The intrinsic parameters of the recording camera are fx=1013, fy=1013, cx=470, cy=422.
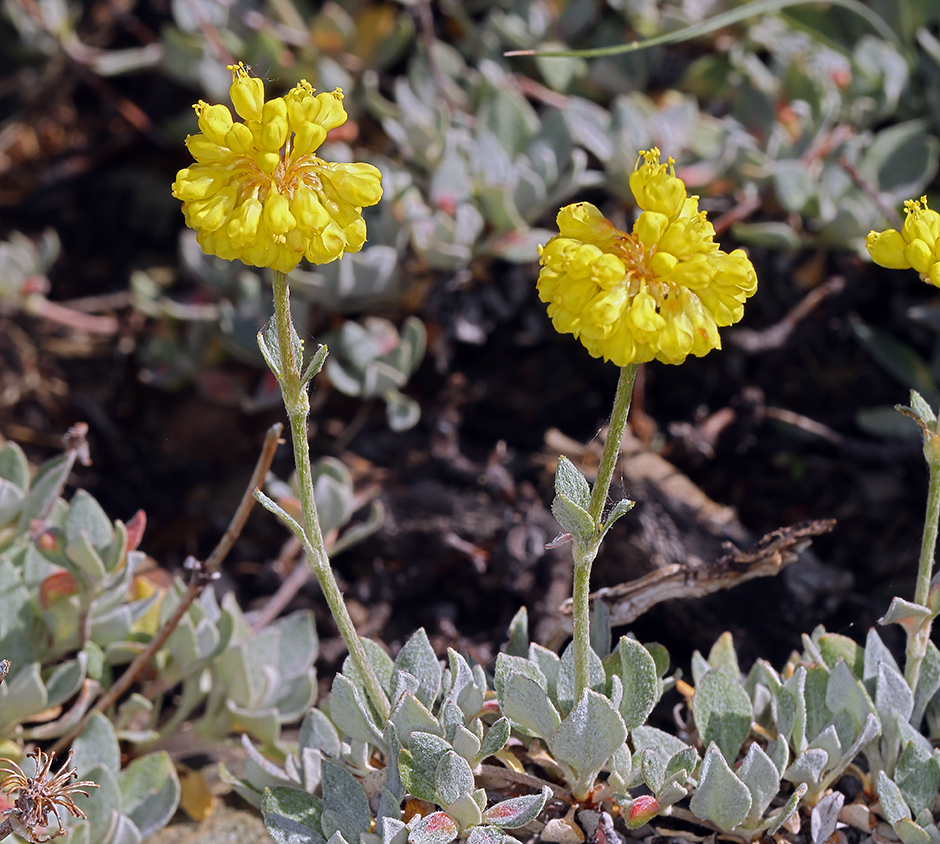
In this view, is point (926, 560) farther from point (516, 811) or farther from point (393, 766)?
point (393, 766)

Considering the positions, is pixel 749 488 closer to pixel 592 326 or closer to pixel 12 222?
pixel 592 326

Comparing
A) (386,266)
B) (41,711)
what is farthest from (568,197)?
(41,711)

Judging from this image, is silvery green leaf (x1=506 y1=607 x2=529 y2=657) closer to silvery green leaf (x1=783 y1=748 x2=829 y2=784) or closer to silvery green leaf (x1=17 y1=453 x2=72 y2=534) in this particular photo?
silvery green leaf (x1=783 y1=748 x2=829 y2=784)

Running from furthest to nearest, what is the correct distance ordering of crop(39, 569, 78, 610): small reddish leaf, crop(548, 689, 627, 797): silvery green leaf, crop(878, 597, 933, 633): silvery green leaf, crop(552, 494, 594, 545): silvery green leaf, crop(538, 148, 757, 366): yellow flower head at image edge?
crop(39, 569, 78, 610): small reddish leaf
crop(878, 597, 933, 633): silvery green leaf
crop(548, 689, 627, 797): silvery green leaf
crop(552, 494, 594, 545): silvery green leaf
crop(538, 148, 757, 366): yellow flower head at image edge

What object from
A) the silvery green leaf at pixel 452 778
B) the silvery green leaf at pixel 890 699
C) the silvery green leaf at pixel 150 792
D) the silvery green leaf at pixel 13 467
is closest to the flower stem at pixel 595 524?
the silvery green leaf at pixel 452 778

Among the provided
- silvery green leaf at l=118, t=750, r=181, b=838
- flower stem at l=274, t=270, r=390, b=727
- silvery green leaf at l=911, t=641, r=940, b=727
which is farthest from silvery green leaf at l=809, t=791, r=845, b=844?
silvery green leaf at l=118, t=750, r=181, b=838

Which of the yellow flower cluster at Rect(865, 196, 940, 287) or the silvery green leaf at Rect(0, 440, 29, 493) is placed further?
the silvery green leaf at Rect(0, 440, 29, 493)

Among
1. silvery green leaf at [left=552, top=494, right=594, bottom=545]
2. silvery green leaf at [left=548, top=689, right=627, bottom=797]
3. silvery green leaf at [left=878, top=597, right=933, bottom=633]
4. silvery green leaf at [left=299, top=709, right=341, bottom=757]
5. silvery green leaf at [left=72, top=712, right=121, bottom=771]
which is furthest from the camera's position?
silvery green leaf at [left=72, top=712, right=121, bottom=771]
